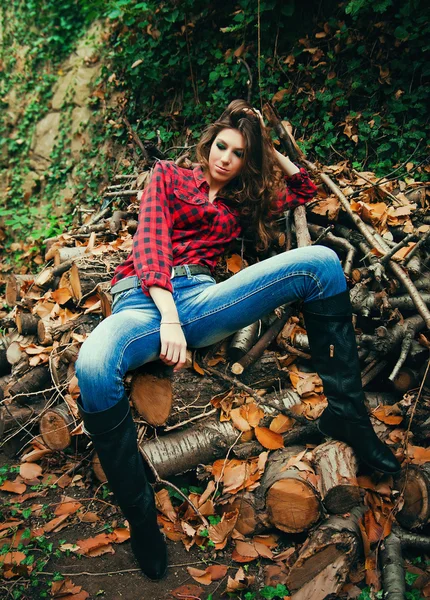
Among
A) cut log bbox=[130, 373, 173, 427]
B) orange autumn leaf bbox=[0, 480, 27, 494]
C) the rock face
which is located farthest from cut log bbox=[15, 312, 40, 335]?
the rock face

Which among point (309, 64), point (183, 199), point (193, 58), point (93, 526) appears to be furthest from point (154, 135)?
point (93, 526)

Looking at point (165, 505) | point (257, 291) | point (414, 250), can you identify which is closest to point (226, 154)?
point (257, 291)

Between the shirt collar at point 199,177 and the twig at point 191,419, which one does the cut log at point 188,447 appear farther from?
the shirt collar at point 199,177

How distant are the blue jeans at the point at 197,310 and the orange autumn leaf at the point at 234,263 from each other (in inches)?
23.6

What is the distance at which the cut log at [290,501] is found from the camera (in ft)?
7.46

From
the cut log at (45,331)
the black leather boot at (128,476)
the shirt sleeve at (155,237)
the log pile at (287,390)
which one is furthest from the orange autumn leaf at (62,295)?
the black leather boot at (128,476)

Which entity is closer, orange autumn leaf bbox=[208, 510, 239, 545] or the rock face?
orange autumn leaf bbox=[208, 510, 239, 545]

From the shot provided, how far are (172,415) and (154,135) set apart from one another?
366 centimetres

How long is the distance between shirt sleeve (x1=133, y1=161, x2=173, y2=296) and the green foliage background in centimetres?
217

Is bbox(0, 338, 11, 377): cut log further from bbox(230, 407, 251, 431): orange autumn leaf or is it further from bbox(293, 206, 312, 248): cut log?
bbox(293, 206, 312, 248): cut log

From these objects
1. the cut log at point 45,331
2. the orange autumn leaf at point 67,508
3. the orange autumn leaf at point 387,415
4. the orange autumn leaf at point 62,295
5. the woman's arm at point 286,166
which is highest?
the woman's arm at point 286,166

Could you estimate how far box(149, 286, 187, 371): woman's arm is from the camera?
225cm

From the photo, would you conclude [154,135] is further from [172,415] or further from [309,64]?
[172,415]

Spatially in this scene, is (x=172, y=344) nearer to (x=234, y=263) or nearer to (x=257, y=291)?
(x=257, y=291)
